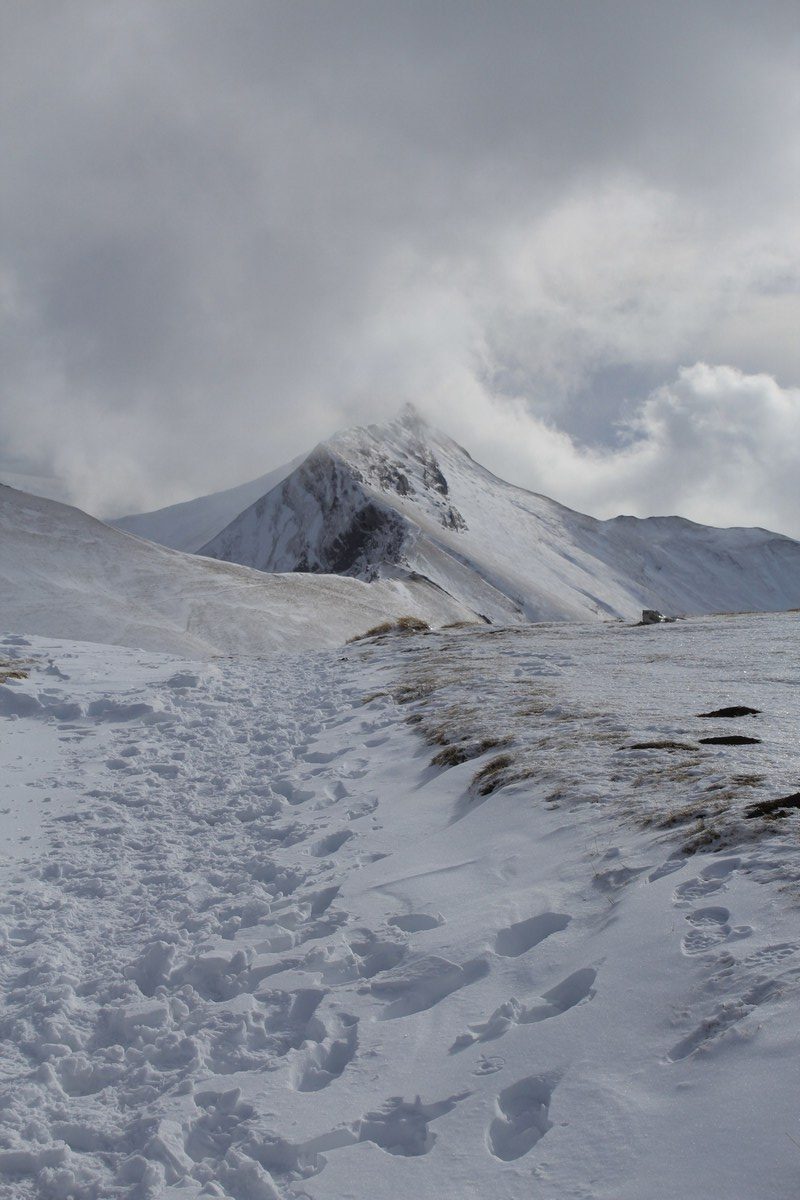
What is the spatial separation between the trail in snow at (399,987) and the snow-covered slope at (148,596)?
38308 mm

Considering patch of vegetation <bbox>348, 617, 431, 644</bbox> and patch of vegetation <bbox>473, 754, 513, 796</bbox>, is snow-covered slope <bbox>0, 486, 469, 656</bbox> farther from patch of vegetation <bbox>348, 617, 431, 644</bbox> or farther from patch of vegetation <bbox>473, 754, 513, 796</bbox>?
patch of vegetation <bbox>473, 754, 513, 796</bbox>

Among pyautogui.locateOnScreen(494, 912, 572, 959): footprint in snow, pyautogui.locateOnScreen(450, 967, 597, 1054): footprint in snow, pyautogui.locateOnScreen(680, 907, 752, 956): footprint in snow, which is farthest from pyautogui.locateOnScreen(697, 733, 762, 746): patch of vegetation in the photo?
pyautogui.locateOnScreen(450, 967, 597, 1054): footprint in snow

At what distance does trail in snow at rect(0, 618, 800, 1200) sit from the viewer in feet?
14.4

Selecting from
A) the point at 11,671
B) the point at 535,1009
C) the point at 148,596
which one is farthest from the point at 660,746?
the point at 148,596

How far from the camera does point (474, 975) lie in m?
6.20

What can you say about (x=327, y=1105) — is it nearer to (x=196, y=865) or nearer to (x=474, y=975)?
(x=474, y=975)

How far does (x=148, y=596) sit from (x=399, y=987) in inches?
2268

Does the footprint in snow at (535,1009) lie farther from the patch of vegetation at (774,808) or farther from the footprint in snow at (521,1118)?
the patch of vegetation at (774,808)

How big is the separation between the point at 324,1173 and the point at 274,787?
7.86 metres

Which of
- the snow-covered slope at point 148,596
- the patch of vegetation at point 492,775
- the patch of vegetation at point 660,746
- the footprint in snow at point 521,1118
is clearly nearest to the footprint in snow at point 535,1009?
the footprint in snow at point 521,1118

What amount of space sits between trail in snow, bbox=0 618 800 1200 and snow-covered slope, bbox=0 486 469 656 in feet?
126

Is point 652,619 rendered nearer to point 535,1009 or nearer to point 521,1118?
point 535,1009

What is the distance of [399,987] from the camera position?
6.32 metres

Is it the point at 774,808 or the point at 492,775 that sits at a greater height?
the point at 774,808
